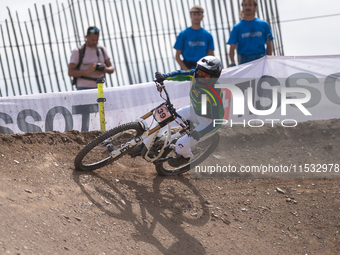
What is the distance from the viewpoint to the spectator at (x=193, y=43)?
855 cm

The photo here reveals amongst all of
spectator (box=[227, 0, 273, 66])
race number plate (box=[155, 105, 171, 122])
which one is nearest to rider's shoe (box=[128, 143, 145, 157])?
race number plate (box=[155, 105, 171, 122])

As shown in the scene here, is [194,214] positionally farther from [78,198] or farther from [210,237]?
[78,198]

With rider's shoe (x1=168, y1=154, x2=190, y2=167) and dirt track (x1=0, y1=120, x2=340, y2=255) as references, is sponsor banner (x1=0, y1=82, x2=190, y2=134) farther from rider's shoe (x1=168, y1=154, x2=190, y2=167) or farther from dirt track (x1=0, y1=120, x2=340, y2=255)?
rider's shoe (x1=168, y1=154, x2=190, y2=167)

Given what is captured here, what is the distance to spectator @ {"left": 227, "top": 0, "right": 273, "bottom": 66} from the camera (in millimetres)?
8539

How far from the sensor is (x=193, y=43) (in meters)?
8.57

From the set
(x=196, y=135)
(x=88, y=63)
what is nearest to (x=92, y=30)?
(x=88, y=63)

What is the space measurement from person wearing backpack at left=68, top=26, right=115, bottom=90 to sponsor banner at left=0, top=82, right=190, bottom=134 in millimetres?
278

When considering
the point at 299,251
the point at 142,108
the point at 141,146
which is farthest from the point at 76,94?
the point at 299,251

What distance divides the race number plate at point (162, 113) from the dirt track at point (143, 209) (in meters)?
1.15

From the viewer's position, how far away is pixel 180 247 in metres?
5.05

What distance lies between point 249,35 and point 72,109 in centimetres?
407

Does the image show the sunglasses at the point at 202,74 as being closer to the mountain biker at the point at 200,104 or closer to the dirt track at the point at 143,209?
the mountain biker at the point at 200,104

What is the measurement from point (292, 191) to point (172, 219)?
244 cm

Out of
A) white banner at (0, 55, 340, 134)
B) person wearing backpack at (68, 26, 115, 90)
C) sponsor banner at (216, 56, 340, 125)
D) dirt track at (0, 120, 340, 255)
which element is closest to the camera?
dirt track at (0, 120, 340, 255)
